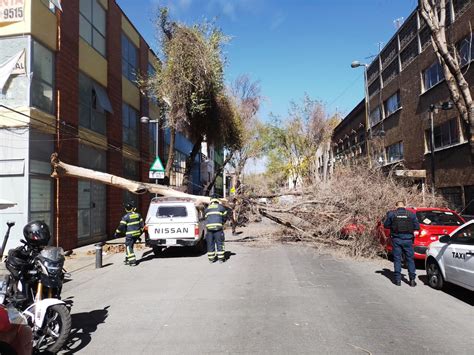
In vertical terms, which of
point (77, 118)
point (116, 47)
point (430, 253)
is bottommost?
point (430, 253)

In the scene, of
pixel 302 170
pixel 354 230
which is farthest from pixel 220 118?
pixel 302 170

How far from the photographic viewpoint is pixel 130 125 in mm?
21734

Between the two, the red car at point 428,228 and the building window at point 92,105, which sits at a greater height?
the building window at point 92,105

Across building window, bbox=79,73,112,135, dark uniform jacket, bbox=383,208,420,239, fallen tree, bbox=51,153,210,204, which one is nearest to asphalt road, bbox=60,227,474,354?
dark uniform jacket, bbox=383,208,420,239

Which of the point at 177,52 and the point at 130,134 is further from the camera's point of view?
the point at 130,134

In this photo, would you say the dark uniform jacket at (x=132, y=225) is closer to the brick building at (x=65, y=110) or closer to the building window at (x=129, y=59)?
the brick building at (x=65, y=110)

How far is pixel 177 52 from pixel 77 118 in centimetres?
472

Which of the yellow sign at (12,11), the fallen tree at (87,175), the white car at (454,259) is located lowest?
the white car at (454,259)

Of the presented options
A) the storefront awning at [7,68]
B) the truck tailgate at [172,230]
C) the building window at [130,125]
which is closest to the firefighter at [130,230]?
the truck tailgate at [172,230]

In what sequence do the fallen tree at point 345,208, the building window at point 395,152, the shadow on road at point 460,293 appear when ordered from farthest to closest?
1. the building window at point 395,152
2. the fallen tree at point 345,208
3. the shadow on road at point 460,293

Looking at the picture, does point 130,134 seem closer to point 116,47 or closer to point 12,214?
point 116,47

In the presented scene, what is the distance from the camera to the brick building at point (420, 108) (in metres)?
18.1

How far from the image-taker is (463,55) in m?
17.9

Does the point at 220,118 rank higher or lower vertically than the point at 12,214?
higher
